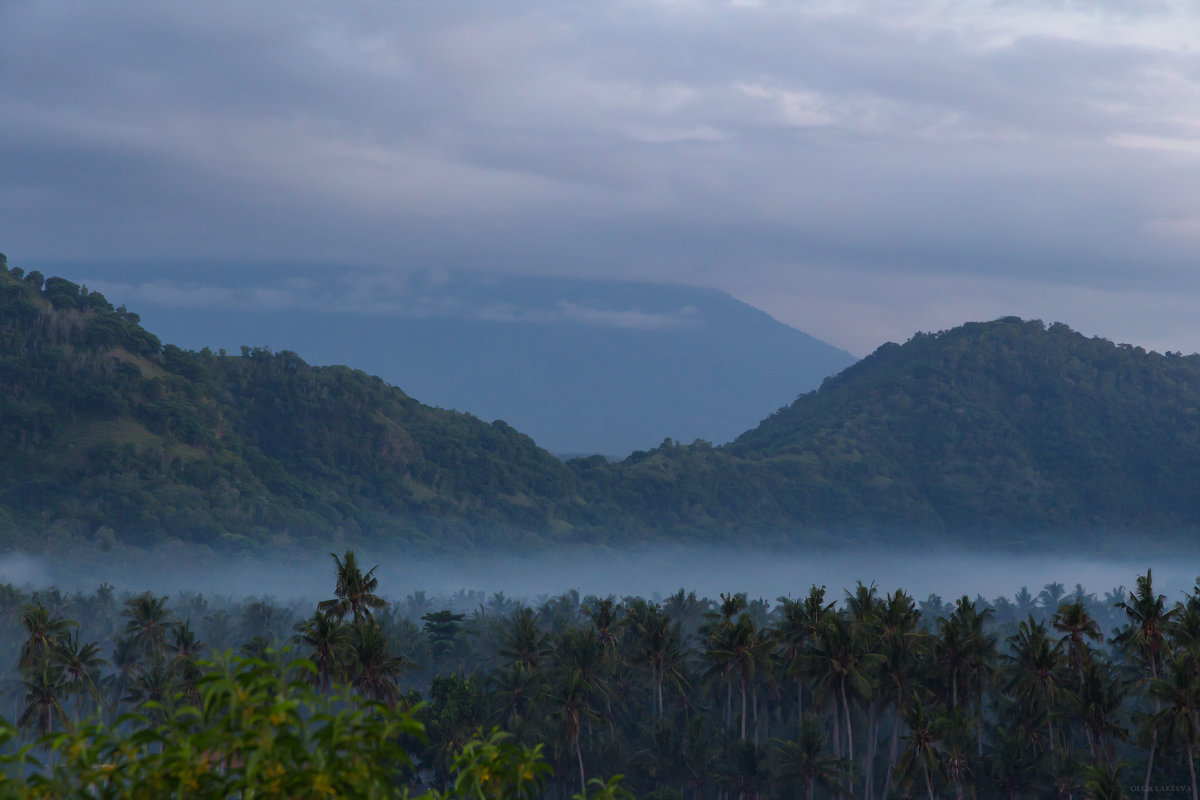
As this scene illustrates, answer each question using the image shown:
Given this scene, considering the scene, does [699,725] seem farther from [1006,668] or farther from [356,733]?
[356,733]

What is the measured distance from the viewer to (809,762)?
106875mm

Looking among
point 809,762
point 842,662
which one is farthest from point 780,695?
point 809,762

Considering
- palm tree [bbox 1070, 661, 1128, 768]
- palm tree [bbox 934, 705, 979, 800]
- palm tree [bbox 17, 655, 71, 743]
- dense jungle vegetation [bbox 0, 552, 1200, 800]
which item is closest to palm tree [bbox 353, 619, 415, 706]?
dense jungle vegetation [bbox 0, 552, 1200, 800]

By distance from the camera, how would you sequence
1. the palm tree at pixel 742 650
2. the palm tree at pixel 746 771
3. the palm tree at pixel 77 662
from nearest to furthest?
the palm tree at pixel 746 771 → the palm tree at pixel 77 662 → the palm tree at pixel 742 650

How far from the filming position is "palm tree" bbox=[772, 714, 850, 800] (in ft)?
351

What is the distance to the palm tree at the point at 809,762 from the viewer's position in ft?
351

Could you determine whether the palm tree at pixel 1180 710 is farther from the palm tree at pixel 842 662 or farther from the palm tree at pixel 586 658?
the palm tree at pixel 586 658

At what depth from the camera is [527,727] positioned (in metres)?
119

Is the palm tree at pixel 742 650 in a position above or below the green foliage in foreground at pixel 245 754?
below

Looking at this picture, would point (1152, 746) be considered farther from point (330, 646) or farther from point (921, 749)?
point (330, 646)

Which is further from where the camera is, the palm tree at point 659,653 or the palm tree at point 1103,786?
the palm tree at point 659,653

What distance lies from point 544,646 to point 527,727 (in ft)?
68.0

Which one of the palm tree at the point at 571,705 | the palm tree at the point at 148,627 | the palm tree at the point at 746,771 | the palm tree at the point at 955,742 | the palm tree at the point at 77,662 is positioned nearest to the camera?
the palm tree at the point at 955,742

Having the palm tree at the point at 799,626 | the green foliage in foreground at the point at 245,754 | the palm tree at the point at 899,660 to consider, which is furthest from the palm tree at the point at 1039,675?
the green foliage in foreground at the point at 245,754
